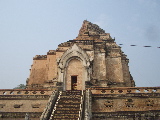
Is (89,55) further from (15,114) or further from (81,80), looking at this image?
(15,114)

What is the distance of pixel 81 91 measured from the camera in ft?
50.8

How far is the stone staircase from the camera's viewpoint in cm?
1142

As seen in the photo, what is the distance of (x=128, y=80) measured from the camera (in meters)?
21.5

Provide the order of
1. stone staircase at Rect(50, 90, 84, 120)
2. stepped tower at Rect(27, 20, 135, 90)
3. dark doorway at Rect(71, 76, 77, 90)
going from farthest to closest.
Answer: dark doorway at Rect(71, 76, 77, 90)
stepped tower at Rect(27, 20, 135, 90)
stone staircase at Rect(50, 90, 84, 120)

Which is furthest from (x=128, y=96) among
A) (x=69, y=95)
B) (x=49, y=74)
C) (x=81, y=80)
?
(x=49, y=74)

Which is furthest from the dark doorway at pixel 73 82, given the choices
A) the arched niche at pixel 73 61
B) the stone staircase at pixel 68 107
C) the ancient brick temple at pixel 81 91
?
the stone staircase at pixel 68 107

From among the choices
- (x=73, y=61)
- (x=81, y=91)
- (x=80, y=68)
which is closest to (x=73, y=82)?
(x=80, y=68)

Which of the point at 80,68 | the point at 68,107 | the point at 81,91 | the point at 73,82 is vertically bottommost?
the point at 68,107

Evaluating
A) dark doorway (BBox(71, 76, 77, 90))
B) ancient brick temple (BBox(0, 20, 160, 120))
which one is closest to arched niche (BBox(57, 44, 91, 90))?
ancient brick temple (BBox(0, 20, 160, 120))

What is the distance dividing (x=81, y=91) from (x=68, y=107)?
309 centimetres

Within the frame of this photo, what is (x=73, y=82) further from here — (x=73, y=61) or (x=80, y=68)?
(x=73, y=61)

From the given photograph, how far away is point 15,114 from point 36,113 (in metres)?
1.59

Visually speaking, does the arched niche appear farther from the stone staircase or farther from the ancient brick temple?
the stone staircase

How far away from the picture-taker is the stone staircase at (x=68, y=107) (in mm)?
11422
